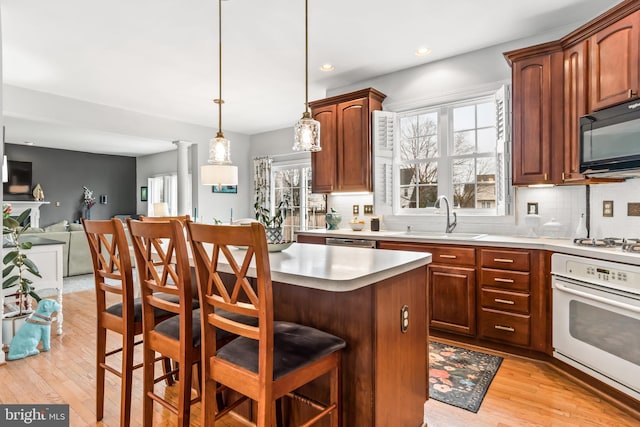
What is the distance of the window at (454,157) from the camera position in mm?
3572

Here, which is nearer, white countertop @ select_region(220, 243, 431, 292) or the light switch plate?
white countertop @ select_region(220, 243, 431, 292)

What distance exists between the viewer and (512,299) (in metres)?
2.83

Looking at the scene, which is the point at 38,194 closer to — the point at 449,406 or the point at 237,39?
the point at 237,39

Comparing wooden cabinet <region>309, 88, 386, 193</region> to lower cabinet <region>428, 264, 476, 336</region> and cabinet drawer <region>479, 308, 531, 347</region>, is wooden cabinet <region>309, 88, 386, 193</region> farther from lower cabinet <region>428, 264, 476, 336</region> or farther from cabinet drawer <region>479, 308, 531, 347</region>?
cabinet drawer <region>479, 308, 531, 347</region>

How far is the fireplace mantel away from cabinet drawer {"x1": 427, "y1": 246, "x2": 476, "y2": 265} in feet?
29.0

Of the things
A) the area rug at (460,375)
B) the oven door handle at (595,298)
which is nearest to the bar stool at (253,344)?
the area rug at (460,375)

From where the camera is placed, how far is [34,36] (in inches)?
128

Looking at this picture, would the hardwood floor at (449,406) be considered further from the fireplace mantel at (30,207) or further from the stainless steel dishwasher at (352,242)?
the fireplace mantel at (30,207)

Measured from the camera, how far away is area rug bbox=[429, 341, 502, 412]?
7.36ft

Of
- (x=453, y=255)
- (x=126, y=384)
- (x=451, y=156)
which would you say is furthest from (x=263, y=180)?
(x=126, y=384)

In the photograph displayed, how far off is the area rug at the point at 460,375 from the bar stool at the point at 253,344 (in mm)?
1083

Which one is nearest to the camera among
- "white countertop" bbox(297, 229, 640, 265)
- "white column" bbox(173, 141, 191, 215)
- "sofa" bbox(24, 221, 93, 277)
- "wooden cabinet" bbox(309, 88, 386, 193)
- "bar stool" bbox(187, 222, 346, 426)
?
"bar stool" bbox(187, 222, 346, 426)

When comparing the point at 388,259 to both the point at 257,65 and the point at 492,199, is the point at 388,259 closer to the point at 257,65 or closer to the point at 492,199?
the point at 492,199

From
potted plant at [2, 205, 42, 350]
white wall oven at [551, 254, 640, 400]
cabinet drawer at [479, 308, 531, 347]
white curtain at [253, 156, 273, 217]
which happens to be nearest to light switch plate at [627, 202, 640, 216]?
white wall oven at [551, 254, 640, 400]
